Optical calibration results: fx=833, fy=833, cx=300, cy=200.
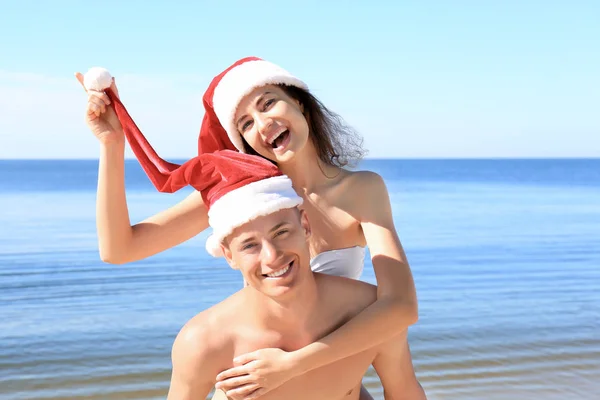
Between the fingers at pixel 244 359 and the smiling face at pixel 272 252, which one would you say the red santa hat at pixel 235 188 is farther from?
the fingers at pixel 244 359

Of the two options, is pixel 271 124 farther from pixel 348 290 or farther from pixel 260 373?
pixel 260 373

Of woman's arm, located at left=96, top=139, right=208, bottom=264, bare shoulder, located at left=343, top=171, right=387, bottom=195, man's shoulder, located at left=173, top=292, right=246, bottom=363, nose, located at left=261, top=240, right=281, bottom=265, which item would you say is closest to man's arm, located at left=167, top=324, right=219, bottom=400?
man's shoulder, located at left=173, top=292, right=246, bottom=363

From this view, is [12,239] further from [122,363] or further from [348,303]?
[348,303]

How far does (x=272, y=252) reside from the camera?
8.32ft

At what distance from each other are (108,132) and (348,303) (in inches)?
41.8

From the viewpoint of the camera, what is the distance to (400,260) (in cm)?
295

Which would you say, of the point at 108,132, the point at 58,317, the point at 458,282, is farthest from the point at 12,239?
the point at 108,132

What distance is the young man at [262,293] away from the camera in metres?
2.59

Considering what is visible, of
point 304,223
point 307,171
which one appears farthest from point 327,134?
point 304,223

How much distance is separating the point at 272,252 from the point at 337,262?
2.28 ft

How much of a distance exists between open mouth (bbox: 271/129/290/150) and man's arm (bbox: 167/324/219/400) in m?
0.70

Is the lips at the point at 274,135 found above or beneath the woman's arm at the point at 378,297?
above

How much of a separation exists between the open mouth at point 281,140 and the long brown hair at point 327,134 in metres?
0.16

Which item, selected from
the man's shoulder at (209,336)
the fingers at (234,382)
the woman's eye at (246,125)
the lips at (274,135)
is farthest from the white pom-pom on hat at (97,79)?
the fingers at (234,382)
